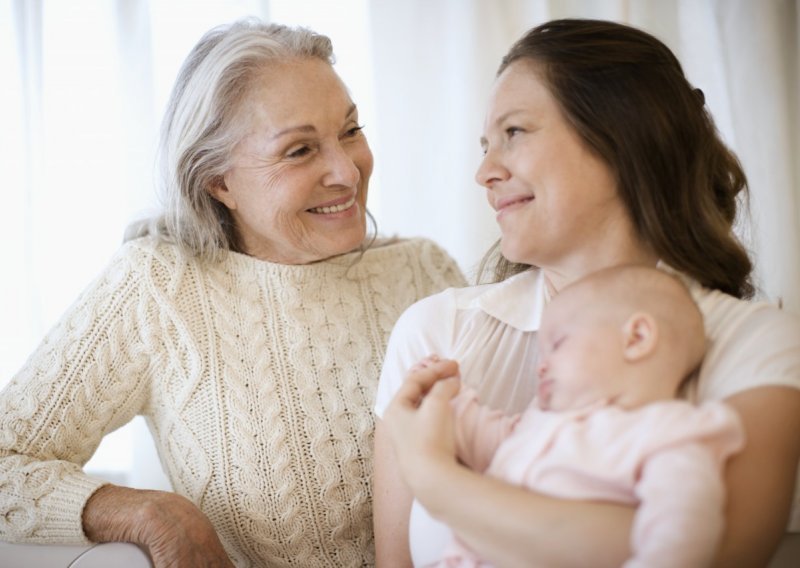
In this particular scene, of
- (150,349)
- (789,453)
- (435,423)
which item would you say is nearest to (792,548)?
(789,453)

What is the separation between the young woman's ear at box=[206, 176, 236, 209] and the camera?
1.93 m

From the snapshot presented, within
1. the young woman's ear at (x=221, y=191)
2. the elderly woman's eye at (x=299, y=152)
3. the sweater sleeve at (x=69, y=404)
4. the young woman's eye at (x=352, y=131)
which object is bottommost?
the sweater sleeve at (x=69, y=404)

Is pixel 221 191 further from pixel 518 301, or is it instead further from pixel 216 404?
pixel 518 301

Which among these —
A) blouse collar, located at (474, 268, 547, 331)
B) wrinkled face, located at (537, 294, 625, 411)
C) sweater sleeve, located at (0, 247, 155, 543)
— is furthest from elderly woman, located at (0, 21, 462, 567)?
wrinkled face, located at (537, 294, 625, 411)

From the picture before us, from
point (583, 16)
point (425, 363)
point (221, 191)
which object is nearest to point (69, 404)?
point (221, 191)

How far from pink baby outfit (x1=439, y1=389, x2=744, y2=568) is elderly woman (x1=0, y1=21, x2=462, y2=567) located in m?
0.64

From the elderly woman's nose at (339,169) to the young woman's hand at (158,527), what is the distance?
0.79m

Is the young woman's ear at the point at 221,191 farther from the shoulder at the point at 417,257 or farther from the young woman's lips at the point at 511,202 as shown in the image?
the young woman's lips at the point at 511,202

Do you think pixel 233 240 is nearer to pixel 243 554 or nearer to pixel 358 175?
pixel 358 175

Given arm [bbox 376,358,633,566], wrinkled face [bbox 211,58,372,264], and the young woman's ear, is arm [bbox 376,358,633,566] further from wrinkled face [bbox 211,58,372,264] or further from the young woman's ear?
the young woman's ear

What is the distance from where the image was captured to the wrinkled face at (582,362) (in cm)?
110

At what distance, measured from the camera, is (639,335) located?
1.10m

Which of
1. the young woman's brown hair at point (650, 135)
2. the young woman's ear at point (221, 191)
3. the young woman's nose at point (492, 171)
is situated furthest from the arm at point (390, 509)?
the young woman's ear at point (221, 191)

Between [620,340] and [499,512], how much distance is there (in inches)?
11.5
